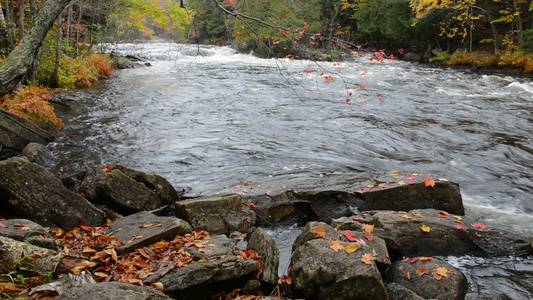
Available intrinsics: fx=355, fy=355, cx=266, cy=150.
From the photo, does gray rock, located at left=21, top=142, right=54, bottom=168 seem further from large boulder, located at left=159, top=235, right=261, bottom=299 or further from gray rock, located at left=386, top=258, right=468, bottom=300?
gray rock, located at left=386, top=258, right=468, bottom=300

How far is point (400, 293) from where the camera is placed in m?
3.68

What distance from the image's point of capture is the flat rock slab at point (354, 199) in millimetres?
5668

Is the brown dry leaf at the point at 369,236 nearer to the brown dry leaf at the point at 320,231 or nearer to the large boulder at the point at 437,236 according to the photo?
the large boulder at the point at 437,236

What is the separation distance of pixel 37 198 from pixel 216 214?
2.38 meters

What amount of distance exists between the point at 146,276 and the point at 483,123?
11.6m

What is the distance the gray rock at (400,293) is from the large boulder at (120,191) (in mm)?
3829

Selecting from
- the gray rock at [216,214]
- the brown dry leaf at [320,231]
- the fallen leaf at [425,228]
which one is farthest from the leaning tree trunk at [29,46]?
the fallen leaf at [425,228]

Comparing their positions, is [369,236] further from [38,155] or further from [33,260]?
[38,155]

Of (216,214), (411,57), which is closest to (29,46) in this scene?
(216,214)

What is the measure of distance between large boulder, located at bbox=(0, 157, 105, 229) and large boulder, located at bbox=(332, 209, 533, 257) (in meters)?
3.61

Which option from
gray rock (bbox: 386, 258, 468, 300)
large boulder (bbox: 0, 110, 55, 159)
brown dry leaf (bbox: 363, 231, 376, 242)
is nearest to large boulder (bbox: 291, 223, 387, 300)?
brown dry leaf (bbox: 363, 231, 376, 242)

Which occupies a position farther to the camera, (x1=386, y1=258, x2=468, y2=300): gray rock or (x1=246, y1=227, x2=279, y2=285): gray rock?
(x1=246, y1=227, x2=279, y2=285): gray rock

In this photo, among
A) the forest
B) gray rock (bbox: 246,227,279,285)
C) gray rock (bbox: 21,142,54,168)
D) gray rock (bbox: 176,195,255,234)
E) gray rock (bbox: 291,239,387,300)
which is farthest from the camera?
gray rock (bbox: 21,142,54,168)

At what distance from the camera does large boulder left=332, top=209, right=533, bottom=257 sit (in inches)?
181
